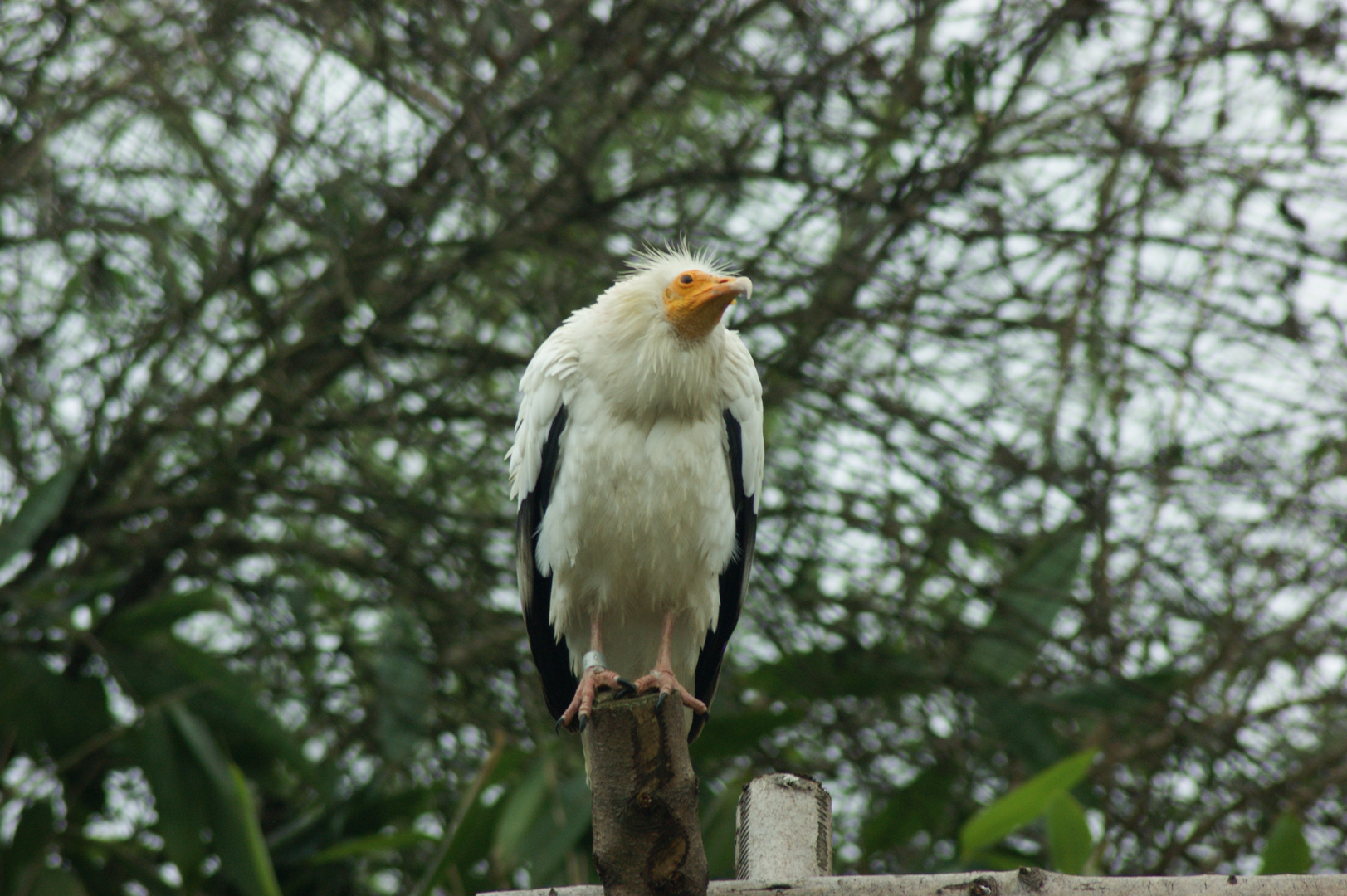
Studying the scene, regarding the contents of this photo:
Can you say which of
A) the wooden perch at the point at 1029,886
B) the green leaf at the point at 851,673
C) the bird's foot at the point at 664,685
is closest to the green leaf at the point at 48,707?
the green leaf at the point at 851,673

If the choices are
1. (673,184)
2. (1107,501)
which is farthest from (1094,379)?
(673,184)

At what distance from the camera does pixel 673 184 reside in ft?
17.5

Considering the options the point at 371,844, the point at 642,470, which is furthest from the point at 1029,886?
the point at 371,844

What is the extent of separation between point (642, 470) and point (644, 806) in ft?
4.48

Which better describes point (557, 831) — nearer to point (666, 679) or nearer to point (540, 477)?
point (540, 477)

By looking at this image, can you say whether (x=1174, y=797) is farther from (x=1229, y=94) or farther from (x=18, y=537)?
(x=18, y=537)

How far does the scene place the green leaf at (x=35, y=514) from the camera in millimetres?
5133

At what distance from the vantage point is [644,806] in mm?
2273

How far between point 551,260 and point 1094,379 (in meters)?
2.35

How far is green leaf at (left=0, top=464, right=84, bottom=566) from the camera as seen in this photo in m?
5.13

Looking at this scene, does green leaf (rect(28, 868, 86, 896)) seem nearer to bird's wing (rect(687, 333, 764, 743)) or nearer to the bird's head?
bird's wing (rect(687, 333, 764, 743))

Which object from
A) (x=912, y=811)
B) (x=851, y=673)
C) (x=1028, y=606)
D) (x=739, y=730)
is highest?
(x=1028, y=606)

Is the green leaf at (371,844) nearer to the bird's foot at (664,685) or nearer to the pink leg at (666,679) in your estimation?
the pink leg at (666,679)

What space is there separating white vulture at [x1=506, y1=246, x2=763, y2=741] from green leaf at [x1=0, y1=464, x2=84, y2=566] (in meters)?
2.38
